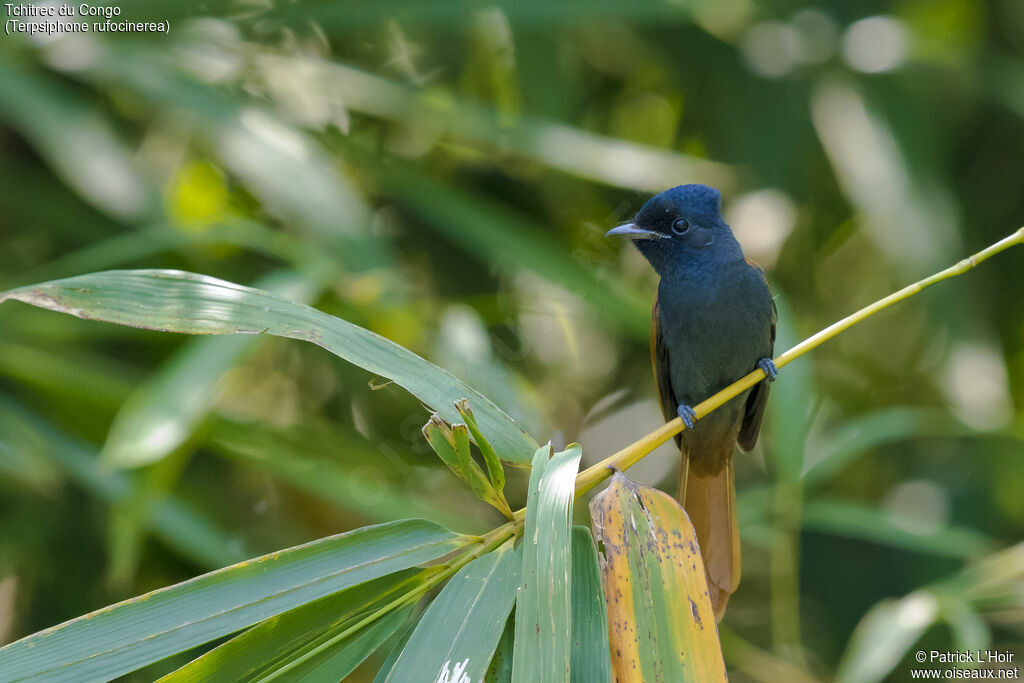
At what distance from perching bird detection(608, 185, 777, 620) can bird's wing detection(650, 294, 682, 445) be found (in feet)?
0.05

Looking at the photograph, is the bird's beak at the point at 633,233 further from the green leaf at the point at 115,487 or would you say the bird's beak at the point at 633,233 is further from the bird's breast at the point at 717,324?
the green leaf at the point at 115,487

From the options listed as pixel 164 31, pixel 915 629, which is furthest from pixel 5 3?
pixel 915 629


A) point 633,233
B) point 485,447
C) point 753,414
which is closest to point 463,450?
point 485,447

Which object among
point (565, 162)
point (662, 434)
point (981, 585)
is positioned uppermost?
point (565, 162)

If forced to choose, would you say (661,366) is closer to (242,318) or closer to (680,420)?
(680,420)

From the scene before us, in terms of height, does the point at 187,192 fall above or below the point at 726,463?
above

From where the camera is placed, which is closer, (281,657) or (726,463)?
(281,657)

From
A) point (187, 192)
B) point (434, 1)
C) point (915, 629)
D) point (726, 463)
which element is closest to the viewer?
point (726, 463)

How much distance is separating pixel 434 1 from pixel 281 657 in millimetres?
2407

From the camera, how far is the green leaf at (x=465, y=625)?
4.03 feet

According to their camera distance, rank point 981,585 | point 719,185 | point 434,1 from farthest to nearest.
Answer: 1. point 719,185
2. point 434,1
3. point 981,585

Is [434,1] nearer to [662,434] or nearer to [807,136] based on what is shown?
[807,136]

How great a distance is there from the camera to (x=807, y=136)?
12.4ft

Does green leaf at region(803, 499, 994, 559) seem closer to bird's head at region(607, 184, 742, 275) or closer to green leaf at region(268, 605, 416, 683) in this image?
bird's head at region(607, 184, 742, 275)
